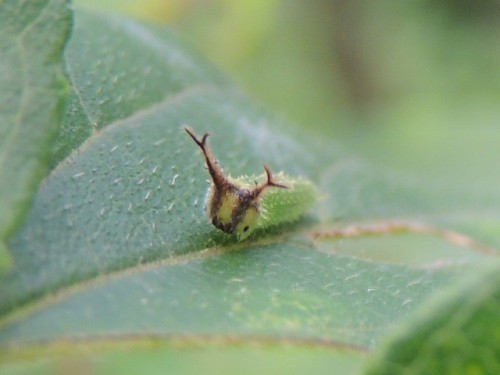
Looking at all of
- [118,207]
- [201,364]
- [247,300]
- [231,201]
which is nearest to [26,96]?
[118,207]

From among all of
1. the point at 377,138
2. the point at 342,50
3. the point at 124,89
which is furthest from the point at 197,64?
the point at 342,50

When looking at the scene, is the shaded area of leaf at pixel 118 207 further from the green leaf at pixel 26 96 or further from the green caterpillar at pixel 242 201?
the green leaf at pixel 26 96

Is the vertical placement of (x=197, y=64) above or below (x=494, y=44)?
below

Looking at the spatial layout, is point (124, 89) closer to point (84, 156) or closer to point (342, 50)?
point (84, 156)

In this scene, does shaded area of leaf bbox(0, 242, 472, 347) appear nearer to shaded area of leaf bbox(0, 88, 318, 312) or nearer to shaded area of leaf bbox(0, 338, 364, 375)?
shaded area of leaf bbox(0, 88, 318, 312)

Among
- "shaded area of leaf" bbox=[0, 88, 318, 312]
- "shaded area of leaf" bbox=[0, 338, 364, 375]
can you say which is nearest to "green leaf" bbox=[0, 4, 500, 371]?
"shaded area of leaf" bbox=[0, 88, 318, 312]

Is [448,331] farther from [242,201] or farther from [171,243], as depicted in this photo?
[242,201]
